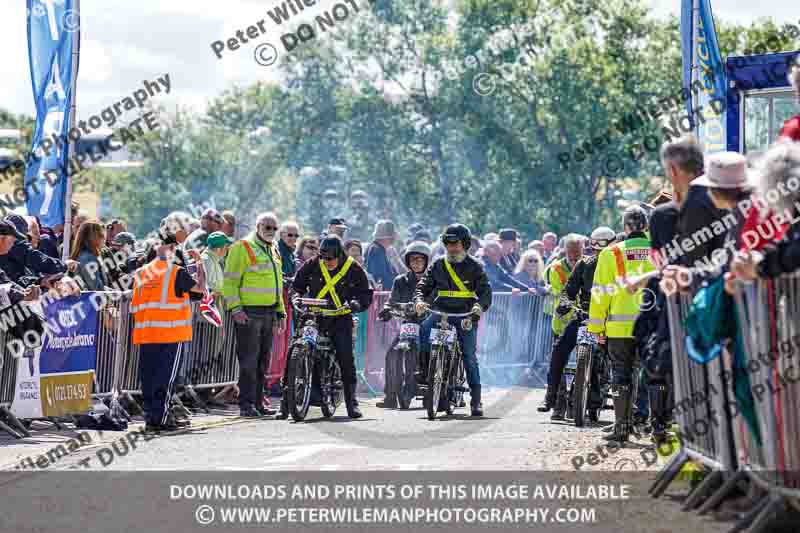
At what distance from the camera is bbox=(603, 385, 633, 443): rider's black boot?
41.9 ft

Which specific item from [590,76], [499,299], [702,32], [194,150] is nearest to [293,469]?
[702,32]

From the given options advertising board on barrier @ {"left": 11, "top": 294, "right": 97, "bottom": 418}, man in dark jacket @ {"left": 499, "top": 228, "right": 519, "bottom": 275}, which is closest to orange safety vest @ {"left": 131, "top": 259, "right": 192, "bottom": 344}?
advertising board on barrier @ {"left": 11, "top": 294, "right": 97, "bottom": 418}

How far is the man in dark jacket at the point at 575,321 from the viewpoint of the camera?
597 inches

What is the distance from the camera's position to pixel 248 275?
1620cm

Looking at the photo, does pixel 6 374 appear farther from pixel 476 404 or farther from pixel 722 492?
pixel 722 492

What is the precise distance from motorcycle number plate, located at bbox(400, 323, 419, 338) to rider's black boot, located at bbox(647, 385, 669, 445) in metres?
5.24

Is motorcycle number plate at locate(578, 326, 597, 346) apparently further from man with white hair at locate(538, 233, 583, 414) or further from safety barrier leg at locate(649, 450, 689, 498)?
safety barrier leg at locate(649, 450, 689, 498)

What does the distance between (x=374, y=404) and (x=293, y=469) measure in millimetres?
7547

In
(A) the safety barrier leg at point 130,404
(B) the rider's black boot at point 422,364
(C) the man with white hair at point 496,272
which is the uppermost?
(C) the man with white hair at point 496,272

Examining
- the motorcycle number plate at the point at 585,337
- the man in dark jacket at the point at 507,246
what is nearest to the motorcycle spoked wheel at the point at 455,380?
the motorcycle number plate at the point at 585,337

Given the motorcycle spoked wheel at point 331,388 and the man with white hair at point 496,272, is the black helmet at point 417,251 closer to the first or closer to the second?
the motorcycle spoked wheel at point 331,388

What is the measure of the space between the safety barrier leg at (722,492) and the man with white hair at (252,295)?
27.8 feet

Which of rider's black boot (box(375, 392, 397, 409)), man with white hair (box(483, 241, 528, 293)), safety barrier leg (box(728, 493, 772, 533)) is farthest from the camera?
man with white hair (box(483, 241, 528, 293))

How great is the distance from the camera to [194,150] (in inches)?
3177
